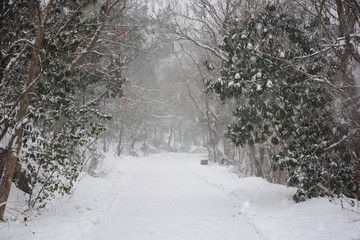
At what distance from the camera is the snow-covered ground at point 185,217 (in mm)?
5141

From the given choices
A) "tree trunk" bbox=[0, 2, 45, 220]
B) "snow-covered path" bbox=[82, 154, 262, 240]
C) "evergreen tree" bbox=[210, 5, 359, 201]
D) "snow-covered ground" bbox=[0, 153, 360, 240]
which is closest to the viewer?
"tree trunk" bbox=[0, 2, 45, 220]

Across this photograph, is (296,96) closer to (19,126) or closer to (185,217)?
(185,217)

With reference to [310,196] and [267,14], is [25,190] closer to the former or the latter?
[310,196]

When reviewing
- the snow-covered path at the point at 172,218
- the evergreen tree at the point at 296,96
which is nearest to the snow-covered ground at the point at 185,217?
the snow-covered path at the point at 172,218

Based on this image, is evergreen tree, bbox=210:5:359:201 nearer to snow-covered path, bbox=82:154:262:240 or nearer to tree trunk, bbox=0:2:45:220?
snow-covered path, bbox=82:154:262:240

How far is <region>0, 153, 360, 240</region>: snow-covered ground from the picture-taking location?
5141 millimetres

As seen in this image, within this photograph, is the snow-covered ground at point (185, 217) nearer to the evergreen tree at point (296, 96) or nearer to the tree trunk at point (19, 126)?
the tree trunk at point (19, 126)

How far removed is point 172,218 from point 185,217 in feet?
1.17

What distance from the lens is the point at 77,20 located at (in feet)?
18.4

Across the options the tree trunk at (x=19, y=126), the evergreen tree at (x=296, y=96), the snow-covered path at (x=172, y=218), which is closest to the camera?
the tree trunk at (x=19, y=126)

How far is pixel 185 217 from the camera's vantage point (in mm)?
6840

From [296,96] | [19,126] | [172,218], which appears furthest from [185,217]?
[19,126]

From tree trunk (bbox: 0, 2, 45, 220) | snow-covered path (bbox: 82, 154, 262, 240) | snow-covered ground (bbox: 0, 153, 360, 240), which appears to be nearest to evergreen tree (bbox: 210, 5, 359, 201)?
snow-covered ground (bbox: 0, 153, 360, 240)

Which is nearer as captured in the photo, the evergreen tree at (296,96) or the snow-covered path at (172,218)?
the snow-covered path at (172,218)
